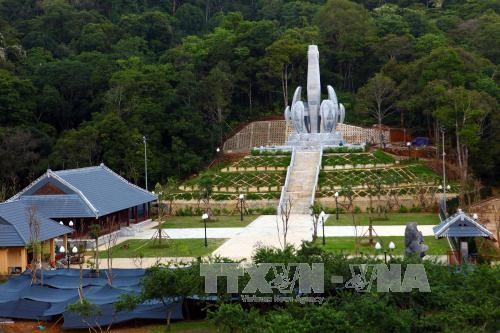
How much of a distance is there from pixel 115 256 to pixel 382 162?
2147 cm

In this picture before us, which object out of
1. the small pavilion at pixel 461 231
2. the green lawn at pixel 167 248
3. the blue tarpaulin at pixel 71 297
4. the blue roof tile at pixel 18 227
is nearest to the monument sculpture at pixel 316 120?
the green lawn at pixel 167 248

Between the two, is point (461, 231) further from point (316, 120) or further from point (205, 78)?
point (205, 78)

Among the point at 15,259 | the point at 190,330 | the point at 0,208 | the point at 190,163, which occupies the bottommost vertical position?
the point at 190,330

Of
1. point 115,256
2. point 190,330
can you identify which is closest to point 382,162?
point 115,256

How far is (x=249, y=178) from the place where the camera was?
45.8 meters

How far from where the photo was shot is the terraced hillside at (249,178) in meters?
44.0

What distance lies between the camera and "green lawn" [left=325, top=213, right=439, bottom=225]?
36906 mm

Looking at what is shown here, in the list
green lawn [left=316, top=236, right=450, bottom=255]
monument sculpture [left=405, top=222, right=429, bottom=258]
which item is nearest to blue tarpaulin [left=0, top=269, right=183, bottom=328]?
monument sculpture [left=405, top=222, right=429, bottom=258]

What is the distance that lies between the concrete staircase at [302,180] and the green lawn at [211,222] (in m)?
2.59

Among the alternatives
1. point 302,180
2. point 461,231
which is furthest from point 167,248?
point 302,180

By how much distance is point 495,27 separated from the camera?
6278 centimetres

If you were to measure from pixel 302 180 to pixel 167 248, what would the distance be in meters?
14.7

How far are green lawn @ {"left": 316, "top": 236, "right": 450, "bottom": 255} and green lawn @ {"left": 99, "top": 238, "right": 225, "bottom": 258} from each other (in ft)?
15.6

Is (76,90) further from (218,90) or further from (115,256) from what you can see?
(115,256)
